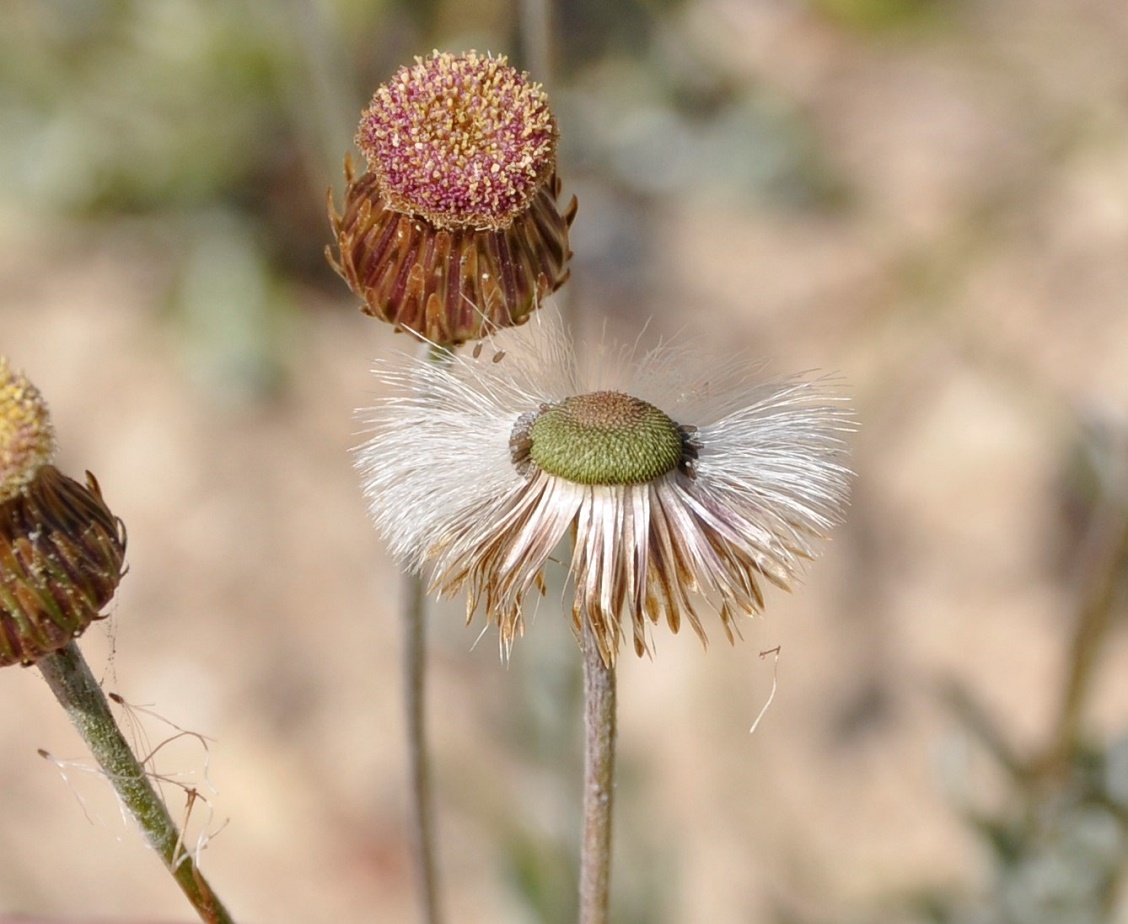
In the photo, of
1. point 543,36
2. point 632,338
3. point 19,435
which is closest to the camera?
point 19,435

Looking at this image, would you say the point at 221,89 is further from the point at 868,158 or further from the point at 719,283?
the point at 868,158

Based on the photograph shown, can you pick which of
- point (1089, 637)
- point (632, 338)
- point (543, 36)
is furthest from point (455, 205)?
point (632, 338)

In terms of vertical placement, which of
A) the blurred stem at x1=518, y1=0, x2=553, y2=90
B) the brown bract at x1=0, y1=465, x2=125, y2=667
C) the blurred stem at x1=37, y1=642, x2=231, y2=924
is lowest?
the blurred stem at x1=37, y1=642, x2=231, y2=924

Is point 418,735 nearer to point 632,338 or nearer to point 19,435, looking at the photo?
point 19,435

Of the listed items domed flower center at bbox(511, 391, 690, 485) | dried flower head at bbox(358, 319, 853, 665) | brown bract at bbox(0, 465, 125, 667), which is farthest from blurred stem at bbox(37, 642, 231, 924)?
domed flower center at bbox(511, 391, 690, 485)

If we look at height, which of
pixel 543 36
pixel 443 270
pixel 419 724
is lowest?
pixel 419 724

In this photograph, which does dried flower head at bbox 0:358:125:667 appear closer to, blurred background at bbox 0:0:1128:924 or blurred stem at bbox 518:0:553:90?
blurred stem at bbox 518:0:553:90

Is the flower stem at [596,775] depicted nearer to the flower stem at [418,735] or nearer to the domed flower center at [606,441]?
the domed flower center at [606,441]
